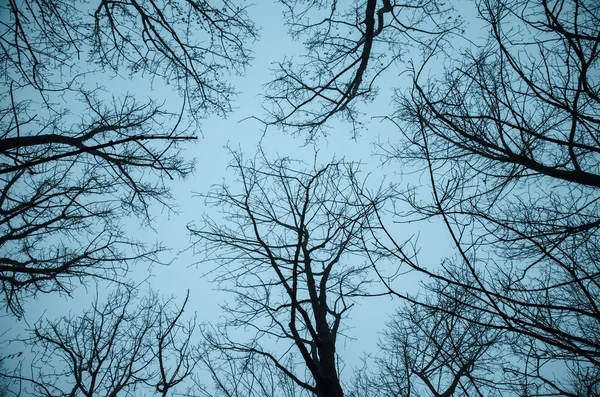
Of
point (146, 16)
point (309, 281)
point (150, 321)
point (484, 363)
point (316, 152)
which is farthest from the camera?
point (484, 363)

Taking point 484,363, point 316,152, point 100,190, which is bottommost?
point 484,363

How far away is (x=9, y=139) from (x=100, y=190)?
1.28 m

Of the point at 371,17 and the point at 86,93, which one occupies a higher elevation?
the point at 371,17

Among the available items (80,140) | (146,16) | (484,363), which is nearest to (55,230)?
(80,140)

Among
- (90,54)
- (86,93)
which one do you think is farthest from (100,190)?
(90,54)

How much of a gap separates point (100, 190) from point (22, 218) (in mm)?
1136

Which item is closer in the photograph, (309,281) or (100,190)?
(100,190)

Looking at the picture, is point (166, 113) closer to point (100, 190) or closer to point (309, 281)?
point (100, 190)

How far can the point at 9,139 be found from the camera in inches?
129

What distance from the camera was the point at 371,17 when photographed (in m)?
3.67

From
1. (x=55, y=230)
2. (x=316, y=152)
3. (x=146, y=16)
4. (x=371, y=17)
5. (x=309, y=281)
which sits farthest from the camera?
(x=309, y=281)

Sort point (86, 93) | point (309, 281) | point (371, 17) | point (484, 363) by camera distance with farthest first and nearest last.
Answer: point (484, 363), point (309, 281), point (86, 93), point (371, 17)

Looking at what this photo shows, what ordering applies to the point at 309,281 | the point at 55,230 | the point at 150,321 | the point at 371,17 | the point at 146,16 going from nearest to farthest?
1. the point at 146,16
2. the point at 371,17
3. the point at 55,230
4. the point at 309,281
5. the point at 150,321

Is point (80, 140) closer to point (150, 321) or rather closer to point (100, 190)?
point (100, 190)
